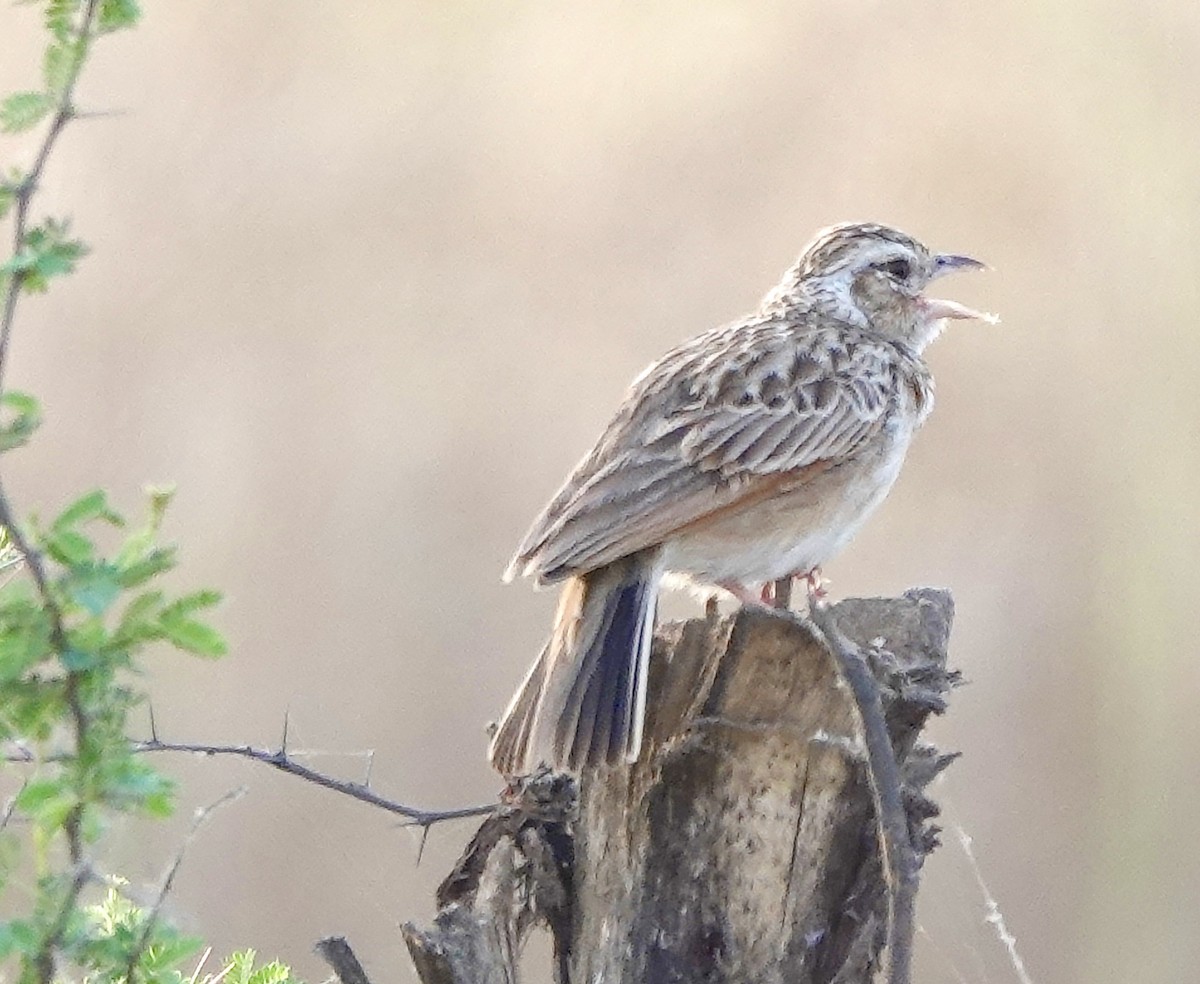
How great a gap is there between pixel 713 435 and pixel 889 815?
172 centimetres

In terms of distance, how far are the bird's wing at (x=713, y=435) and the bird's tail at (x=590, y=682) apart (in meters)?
0.09

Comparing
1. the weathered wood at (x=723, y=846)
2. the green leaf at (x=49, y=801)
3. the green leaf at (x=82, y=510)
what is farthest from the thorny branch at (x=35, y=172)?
the weathered wood at (x=723, y=846)

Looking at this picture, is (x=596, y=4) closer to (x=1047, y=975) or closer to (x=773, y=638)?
(x=1047, y=975)

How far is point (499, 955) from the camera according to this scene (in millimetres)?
2996

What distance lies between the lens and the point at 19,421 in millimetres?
1621

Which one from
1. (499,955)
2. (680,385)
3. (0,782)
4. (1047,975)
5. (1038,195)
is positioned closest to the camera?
(499,955)

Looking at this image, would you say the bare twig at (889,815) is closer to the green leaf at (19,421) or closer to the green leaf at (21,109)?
the green leaf at (19,421)

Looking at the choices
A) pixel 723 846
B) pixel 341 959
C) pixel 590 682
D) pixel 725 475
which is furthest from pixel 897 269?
pixel 341 959

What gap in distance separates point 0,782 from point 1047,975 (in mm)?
3515

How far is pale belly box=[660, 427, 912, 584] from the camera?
163 inches

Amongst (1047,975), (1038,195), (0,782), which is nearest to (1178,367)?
(1038,195)

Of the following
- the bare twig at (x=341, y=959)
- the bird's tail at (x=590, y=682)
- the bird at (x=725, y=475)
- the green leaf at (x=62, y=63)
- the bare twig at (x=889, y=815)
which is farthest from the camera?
the bird at (x=725, y=475)

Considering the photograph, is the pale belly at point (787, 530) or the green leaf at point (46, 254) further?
the pale belly at point (787, 530)

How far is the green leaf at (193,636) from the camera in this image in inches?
66.8
